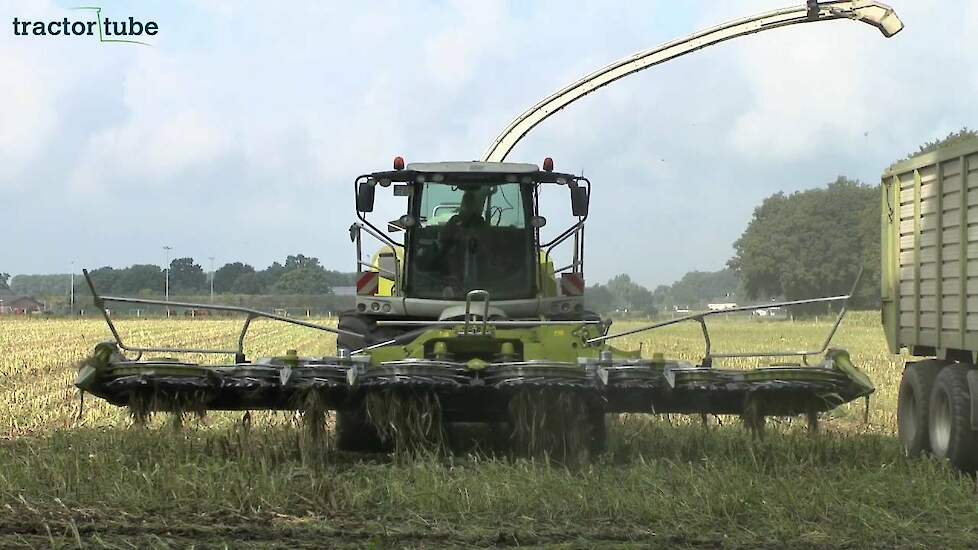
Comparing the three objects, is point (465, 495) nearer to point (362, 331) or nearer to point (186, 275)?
point (362, 331)

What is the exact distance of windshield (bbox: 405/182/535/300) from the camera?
9.77 m

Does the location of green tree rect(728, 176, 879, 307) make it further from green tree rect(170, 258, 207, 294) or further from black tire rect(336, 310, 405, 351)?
black tire rect(336, 310, 405, 351)

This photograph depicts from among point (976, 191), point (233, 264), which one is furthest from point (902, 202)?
point (233, 264)

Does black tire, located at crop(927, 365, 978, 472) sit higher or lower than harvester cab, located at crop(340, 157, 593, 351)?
lower

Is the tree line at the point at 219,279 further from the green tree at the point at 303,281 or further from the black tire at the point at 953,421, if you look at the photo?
the black tire at the point at 953,421

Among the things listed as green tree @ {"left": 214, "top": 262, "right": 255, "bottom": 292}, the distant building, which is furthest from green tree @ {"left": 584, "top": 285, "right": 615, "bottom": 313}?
the distant building

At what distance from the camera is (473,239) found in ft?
32.1

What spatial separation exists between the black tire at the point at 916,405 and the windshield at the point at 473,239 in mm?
3305

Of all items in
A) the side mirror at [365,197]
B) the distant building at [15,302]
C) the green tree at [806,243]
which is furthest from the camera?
the distant building at [15,302]

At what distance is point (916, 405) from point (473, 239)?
3.94 meters

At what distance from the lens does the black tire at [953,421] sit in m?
7.58

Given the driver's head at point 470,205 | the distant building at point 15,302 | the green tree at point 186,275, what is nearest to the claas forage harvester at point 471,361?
the driver's head at point 470,205

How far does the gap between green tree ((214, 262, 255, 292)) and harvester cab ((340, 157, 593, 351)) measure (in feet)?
123

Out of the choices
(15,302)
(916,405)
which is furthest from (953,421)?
(15,302)
